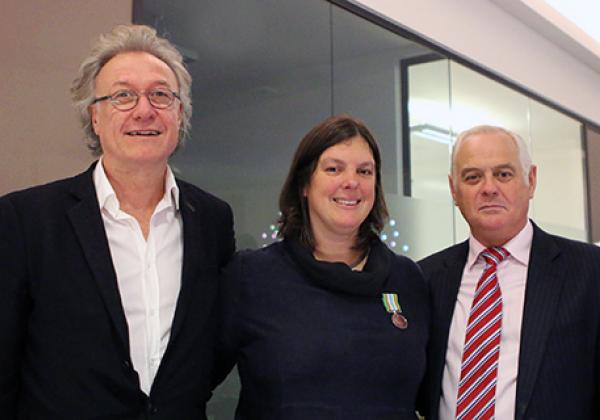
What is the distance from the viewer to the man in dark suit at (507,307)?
200 centimetres

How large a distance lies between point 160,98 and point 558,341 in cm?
135

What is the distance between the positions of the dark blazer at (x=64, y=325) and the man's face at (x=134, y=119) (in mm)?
182

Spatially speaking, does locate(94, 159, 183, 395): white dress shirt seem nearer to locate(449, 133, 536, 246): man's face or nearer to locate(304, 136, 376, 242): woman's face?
locate(304, 136, 376, 242): woman's face

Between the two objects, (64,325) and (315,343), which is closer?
(64,325)

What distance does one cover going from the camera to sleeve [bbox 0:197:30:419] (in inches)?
65.7

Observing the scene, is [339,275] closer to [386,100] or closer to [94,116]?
[94,116]

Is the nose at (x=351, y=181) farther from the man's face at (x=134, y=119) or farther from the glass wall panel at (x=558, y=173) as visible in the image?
the glass wall panel at (x=558, y=173)

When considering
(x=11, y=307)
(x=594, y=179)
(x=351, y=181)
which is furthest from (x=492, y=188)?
(x=594, y=179)

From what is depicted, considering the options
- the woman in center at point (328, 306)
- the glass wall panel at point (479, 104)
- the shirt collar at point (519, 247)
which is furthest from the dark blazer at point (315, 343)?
the glass wall panel at point (479, 104)

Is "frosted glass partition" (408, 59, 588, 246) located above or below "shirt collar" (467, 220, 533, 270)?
above

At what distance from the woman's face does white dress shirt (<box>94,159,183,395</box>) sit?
0.47 metres

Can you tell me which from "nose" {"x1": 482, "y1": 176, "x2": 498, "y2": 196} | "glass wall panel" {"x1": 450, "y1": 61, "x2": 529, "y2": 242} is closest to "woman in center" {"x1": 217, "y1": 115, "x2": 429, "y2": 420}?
"nose" {"x1": 482, "y1": 176, "x2": 498, "y2": 196}

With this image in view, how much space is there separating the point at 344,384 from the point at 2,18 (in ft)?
5.42

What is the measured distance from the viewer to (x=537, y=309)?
6.74 feet
